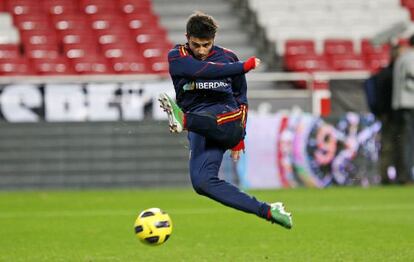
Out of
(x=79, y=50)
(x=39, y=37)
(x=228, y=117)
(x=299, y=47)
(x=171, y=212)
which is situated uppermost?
(x=228, y=117)

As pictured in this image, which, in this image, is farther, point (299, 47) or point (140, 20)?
point (140, 20)

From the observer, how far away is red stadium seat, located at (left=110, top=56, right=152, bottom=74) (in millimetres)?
20016

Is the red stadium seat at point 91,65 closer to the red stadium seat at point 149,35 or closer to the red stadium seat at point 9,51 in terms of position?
the red stadium seat at point 9,51

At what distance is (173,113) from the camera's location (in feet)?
24.1

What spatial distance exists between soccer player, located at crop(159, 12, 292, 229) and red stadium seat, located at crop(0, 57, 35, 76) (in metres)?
11.9

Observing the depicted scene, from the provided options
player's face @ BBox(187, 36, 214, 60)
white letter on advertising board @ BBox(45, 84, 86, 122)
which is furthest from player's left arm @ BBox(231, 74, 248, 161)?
white letter on advertising board @ BBox(45, 84, 86, 122)

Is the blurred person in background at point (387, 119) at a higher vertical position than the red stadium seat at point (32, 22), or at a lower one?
lower

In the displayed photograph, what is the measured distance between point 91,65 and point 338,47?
5.54 m

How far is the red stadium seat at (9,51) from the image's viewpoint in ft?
65.3

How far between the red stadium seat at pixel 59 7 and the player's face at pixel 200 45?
48.7 ft

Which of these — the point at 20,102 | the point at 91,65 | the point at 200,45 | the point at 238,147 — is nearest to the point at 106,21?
the point at 91,65

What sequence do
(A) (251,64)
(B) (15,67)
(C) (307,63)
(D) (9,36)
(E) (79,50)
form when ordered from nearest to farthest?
(A) (251,64)
(B) (15,67)
(E) (79,50)
(C) (307,63)
(D) (9,36)

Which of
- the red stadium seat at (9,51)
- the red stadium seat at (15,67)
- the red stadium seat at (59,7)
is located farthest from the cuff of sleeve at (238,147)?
the red stadium seat at (59,7)

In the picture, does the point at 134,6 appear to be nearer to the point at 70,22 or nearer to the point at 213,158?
the point at 70,22
